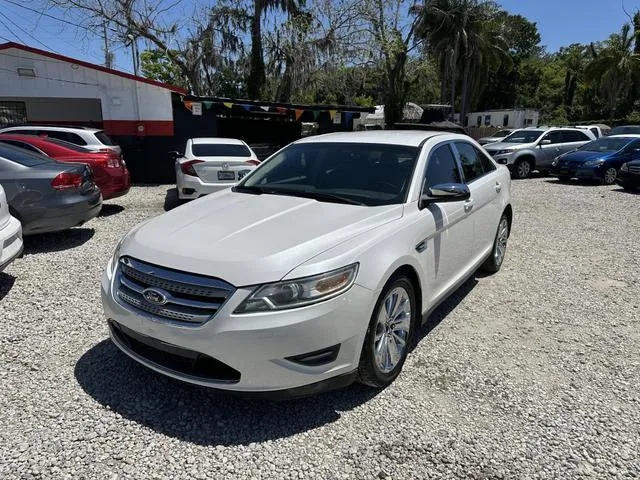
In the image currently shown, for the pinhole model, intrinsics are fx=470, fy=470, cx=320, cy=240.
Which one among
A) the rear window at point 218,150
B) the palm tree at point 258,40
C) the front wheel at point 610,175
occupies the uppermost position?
the palm tree at point 258,40

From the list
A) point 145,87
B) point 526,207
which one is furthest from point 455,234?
point 145,87

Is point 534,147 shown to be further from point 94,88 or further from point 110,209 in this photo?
point 94,88

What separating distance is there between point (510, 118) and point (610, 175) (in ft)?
115

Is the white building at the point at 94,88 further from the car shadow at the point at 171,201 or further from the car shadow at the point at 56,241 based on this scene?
the car shadow at the point at 56,241

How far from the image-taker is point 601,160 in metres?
13.9

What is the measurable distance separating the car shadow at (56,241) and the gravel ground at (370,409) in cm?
165

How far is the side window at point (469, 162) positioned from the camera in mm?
4559

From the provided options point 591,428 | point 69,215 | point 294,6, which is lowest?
point 591,428

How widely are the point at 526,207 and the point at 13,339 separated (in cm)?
1000

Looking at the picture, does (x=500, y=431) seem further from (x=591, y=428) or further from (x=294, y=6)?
(x=294, y=6)

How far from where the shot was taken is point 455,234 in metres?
3.95

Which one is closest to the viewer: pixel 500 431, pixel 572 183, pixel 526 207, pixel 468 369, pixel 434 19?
pixel 500 431

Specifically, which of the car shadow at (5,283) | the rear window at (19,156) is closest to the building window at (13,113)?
the rear window at (19,156)

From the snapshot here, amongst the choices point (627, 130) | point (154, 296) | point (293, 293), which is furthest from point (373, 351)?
point (627, 130)
